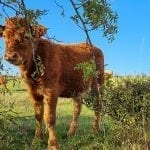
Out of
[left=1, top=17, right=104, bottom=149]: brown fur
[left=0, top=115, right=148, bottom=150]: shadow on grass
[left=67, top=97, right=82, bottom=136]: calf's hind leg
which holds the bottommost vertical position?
[left=0, top=115, right=148, bottom=150]: shadow on grass

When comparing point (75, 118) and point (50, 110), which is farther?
point (75, 118)

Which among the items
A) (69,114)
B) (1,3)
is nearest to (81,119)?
(69,114)

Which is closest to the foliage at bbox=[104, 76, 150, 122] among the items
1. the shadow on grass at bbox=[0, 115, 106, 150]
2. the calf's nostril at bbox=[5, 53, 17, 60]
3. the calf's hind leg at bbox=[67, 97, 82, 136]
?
the shadow on grass at bbox=[0, 115, 106, 150]

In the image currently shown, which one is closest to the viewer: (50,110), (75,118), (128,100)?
(50,110)

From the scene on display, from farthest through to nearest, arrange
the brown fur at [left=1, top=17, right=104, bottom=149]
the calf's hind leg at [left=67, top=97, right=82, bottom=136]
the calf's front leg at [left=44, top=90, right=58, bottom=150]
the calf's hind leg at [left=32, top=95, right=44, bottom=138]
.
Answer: the calf's hind leg at [left=67, top=97, right=82, bottom=136] < the calf's hind leg at [left=32, top=95, right=44, bottom=138] < the calf's front leg at [left=44, top=90, right=58, bottom=150] < the brown fur at [left=1, top=17, right=104, bottom=149]

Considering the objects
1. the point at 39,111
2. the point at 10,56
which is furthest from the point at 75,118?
the point at 10,56

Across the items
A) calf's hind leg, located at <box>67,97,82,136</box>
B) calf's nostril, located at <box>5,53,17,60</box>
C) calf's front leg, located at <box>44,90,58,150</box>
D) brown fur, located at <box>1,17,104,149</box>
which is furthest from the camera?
calf's hind leg, located at <box>67,97,82,136</box>

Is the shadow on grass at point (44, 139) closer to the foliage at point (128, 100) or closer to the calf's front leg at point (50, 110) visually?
the calf's front leg at point (50, 110)

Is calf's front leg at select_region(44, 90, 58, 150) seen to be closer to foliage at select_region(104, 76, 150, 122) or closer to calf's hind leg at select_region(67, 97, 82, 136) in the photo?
foliage at select_region(104, 76, 150, 122)

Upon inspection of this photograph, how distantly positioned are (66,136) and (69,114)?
5.43m

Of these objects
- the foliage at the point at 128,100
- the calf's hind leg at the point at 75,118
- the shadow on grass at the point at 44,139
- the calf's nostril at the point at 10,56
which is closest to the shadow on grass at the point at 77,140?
the shadow on grass at the point at 44,139

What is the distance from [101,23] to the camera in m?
7.64

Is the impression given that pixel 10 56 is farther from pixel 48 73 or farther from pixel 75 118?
pixel 75 118

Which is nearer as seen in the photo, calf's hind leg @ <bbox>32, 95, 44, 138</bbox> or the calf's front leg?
the calf's front leg
